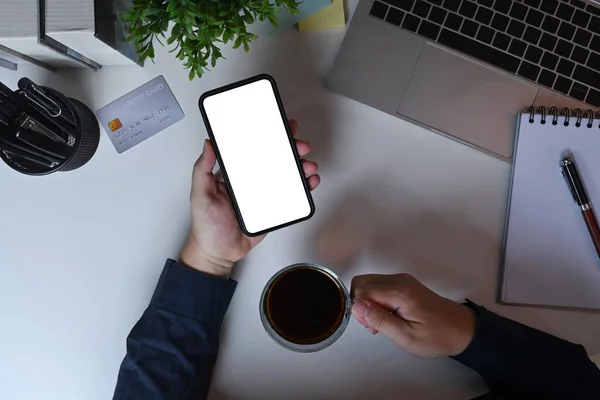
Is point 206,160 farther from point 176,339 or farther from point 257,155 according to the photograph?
point 176,339

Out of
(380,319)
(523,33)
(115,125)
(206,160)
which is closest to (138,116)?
(115,125)

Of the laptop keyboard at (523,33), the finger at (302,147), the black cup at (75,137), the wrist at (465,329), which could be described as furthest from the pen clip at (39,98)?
the wrist at (465,329)

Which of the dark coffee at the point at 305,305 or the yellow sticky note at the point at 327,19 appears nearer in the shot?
the dark coffee at the point at 305,305

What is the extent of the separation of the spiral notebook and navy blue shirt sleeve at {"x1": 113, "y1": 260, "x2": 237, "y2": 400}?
1.20 feet

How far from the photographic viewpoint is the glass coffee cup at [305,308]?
1.77 feet

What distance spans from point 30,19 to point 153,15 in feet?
0.41

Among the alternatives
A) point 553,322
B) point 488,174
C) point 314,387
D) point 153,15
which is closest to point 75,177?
point 153,15

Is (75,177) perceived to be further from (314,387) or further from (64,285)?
(314,387)

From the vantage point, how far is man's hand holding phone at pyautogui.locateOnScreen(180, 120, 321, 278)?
592mm

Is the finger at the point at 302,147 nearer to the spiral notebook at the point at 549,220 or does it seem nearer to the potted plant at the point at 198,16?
the potted plant at the point at 198,16

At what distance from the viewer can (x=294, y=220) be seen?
0.57 meters

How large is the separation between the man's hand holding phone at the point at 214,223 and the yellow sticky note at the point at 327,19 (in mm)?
146

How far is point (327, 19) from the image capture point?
0.65 meters

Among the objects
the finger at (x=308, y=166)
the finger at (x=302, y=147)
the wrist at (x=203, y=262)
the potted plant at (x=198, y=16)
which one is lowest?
the wrist at (x=203, y=262)
